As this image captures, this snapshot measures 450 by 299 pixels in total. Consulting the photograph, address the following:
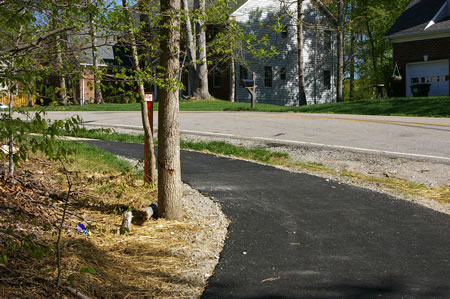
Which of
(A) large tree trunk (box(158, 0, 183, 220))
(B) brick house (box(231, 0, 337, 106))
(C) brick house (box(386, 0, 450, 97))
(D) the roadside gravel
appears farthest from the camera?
(B) brick house (box(231, 0, 337, 106))

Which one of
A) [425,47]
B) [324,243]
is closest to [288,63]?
[425,47]

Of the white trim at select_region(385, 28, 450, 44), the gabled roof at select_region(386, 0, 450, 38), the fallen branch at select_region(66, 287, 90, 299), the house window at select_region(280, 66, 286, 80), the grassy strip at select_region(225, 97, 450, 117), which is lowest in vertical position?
the fallen branch at select_region(66, 287, 90, 299)

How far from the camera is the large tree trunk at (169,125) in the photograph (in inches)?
227

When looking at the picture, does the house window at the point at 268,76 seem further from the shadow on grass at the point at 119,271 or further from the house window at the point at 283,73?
the shadow on grass at the point at 119,271

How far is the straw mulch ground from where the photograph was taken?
3.86 meters

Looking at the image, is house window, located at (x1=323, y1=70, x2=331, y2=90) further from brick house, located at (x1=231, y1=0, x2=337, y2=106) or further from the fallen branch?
the fallen branch

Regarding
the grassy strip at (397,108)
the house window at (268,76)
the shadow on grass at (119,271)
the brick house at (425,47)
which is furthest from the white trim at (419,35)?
the shadow on grass at (119,271)

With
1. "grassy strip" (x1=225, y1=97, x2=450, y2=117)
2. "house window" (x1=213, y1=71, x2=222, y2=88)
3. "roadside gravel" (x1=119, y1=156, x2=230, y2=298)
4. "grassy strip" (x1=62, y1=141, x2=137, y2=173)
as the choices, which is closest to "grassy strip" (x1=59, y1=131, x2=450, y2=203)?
"grassy strip" (x1=62, y1=141, x2=137, y2=173)

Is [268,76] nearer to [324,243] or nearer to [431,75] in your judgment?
[431,75]

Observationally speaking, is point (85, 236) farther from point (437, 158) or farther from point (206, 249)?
point (437, 158)

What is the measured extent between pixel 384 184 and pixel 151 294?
5.40 metres

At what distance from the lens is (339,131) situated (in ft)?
44.4

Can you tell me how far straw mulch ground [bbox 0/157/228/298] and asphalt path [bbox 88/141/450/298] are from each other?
303mm

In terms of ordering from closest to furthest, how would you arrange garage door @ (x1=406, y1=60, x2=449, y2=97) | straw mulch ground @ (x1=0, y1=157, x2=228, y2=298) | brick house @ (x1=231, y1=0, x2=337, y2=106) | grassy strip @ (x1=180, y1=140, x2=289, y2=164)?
straw mulch ground @ (x1=0, y1=157, x2=228, y2=298) → grassy strip @ (x1=180, y1=140, x2=289, y2=164) → garage door @ (x1=406, y1=60, x2=449, y2=97) → brick house @ (x1=231, y1=0, x2=337, y2=106)
